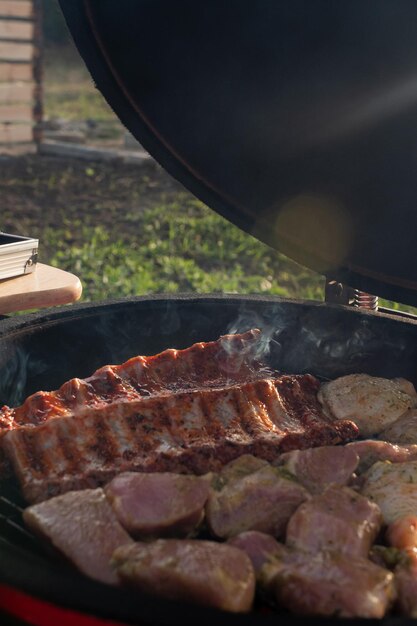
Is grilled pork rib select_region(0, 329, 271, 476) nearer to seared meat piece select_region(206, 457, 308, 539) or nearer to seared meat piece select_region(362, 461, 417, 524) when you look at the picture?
seared meat piece select_region(206, 457, 308, 539)

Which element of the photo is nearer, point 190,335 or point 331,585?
point 331,585

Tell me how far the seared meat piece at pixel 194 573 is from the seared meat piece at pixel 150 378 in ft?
2.51

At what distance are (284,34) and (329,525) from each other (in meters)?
1.86

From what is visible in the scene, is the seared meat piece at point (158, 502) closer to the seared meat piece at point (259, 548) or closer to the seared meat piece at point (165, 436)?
the seared meat piece at point (259, 548)

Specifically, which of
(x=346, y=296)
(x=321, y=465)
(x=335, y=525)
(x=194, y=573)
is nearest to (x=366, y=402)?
(x=321, y=465)

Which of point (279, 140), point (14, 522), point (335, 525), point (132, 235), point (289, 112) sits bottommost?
point (132, 235)

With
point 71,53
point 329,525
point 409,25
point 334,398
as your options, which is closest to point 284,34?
point 409,25

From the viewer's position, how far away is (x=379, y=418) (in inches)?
111

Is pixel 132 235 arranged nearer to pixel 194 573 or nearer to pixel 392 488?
pixel 392 488

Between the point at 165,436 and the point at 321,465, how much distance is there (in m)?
0.49

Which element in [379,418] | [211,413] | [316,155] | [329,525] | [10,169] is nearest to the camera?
[329,525]

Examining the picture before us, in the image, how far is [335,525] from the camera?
6.27 feet

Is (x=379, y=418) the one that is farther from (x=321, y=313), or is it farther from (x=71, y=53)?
(x=71, y=53)

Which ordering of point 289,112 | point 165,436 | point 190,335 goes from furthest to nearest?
point 190,335 → point 289,112 → point 165,436
